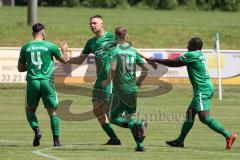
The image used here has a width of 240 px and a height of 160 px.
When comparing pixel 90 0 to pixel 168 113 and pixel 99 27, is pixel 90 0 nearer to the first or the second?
pixel 168 113

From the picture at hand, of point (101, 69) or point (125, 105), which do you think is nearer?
point (125, 105)

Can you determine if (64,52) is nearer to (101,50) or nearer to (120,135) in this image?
(101,50)

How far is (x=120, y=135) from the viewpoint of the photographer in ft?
61.0

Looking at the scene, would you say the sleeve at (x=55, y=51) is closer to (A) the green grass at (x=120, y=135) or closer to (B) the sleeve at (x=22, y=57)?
(B) the sleeve at (x=22, y=57)

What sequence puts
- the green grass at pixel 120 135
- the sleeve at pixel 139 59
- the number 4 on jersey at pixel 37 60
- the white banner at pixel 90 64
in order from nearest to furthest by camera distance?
the green grass at pixel 120 135 → the number 4 on jersey at pixel 37 60 → the sleeve at pixel 139 59 → the white banner at pixel 90 64

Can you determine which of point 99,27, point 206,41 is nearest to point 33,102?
point 99,27

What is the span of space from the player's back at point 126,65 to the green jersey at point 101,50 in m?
0.60

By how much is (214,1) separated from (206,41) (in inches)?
994

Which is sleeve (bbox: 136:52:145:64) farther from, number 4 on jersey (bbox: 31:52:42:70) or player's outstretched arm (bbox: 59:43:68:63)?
number 4 on jersey (bbox: 31:52:42:70)

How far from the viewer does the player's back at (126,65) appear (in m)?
15.2

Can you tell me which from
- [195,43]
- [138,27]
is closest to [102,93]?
[195,43]

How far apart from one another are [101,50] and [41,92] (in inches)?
59.7

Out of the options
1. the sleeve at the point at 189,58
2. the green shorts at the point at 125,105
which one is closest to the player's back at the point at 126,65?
the green shorts at the point at 125,105

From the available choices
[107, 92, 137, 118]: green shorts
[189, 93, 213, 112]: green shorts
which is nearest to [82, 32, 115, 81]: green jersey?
[107, 92, 137, 118]: green shorts
